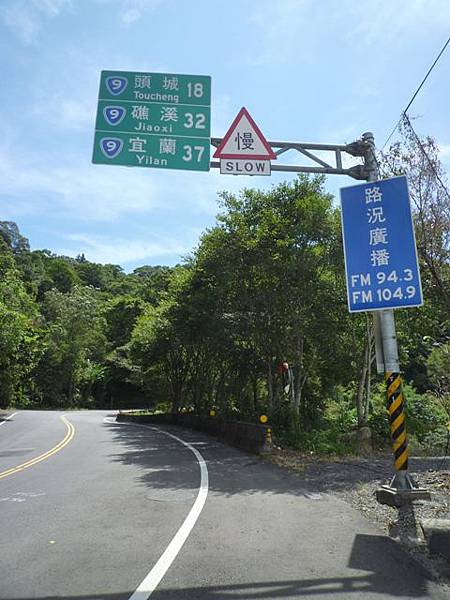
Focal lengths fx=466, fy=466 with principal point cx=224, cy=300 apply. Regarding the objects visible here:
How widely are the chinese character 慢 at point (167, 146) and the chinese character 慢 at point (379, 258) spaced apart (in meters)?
3.65

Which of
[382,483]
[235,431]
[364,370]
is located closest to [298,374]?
[364,370]

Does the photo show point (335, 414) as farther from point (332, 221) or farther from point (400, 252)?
Answer: point (400, 252)

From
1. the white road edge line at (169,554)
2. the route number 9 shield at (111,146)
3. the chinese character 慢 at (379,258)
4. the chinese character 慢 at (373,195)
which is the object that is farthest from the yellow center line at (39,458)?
the chinese character 慢 at (373,195)

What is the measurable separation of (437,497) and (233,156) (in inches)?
265

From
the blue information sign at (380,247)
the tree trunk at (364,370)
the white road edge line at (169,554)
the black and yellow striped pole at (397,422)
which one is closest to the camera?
the white road edge line at (169,554)

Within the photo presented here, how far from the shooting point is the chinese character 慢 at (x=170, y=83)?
794cm

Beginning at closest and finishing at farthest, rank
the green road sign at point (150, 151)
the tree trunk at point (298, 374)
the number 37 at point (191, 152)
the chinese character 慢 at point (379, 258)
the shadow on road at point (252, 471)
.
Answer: the chinese character 慢 at point (379, 258) → the green road sign at point (150, 151) → the number 37 at point (191, 152) → the shadow on road at point (252, 471) → the tree trunk at point (298, 374)

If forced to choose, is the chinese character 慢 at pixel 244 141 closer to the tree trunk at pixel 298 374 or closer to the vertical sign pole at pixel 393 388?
the vertical sign pole at pixel 393 388

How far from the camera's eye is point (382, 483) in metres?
9.58

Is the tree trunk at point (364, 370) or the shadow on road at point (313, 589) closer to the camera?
the shadow on road at point (313, 589)

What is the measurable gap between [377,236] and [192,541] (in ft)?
16.8

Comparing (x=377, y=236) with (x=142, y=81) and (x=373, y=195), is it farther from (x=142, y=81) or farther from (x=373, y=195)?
(x=142, y=81)

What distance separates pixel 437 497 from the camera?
26.2 ft

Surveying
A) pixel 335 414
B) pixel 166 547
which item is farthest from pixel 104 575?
pixel 335 414
